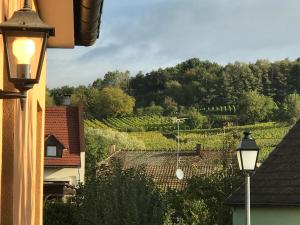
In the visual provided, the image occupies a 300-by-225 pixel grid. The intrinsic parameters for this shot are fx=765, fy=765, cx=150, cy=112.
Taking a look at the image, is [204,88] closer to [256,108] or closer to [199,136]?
[256,108]

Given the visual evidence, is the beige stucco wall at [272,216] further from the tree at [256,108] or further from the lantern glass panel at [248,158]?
the tree at [256,108]

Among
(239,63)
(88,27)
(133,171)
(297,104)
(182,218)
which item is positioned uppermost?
(239,63)

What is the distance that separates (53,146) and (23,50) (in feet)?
135

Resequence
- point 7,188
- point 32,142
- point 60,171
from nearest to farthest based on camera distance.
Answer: point 7,188
point 32,142
point 60,171

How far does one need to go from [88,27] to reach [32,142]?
160 centimetres

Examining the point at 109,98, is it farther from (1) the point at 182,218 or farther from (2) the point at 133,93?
(1) the point at 182,218

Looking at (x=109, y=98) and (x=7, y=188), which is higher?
(x=109, y=98)

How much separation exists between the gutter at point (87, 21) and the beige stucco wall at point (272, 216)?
1088 cm

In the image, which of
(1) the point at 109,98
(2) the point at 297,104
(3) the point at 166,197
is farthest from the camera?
(1) the point at 109,98

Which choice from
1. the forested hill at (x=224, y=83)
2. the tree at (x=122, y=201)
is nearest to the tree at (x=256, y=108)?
the forested hill at (x=224, y=83)

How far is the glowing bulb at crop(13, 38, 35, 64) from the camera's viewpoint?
447 centimetres

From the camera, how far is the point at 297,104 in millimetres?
107500

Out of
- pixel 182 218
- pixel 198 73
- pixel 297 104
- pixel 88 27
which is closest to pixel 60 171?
pixel 182 218

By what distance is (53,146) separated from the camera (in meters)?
45.2
